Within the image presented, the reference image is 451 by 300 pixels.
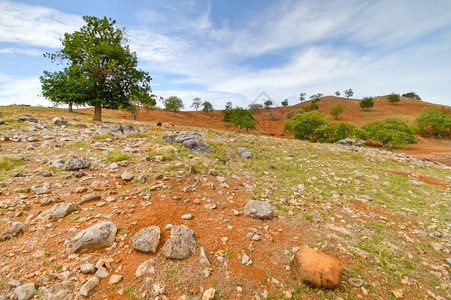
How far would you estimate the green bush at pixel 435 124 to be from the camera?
1783 inches

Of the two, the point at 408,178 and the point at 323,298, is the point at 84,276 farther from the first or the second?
the point at 408,178

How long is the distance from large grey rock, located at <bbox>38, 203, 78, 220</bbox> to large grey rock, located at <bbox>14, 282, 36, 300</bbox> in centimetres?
168

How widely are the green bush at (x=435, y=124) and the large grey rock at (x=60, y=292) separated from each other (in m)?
63.9

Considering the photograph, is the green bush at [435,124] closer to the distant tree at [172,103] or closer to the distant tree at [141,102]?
the distant tree at [141,102]

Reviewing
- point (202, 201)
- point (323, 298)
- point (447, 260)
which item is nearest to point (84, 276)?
point (202, 201)

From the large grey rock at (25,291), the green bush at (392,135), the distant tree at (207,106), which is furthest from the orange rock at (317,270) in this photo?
the distant tree at (207,106)

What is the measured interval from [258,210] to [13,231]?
15.7 feet

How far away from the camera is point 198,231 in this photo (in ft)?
12.5

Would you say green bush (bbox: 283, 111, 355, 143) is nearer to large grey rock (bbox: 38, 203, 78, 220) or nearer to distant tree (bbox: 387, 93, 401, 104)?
large grey rock (bbox: 38, 203, 78, 220)

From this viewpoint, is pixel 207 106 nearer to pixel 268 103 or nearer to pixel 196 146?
pixel 268 103

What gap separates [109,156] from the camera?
6973 mm

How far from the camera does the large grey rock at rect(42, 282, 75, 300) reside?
2.32 metres

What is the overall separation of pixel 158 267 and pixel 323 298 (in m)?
2.52

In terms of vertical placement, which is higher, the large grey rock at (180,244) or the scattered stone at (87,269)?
the large grey rock at (180,244)
